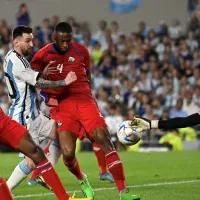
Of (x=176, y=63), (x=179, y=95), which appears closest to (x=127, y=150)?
(x=179, y=95)

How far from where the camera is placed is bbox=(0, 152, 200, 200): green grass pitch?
32.0 ft

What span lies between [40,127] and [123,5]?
1639 cm

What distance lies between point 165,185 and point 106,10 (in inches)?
617

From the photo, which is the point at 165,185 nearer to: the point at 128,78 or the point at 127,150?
the point at 127,150

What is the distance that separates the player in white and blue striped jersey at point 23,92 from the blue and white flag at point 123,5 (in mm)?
16141

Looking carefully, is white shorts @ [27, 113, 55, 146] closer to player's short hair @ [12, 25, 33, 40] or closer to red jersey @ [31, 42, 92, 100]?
red jersey @ [31, 42, 92, 100]

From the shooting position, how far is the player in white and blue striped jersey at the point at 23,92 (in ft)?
30.3

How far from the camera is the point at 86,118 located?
9594mm

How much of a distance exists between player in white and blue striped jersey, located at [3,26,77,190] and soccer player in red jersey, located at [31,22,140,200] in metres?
0.24

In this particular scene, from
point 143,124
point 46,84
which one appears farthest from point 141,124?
point 46,84

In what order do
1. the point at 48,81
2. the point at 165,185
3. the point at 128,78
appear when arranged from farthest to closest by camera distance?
the point at 128,78 < the point at 165,185 < the point at 48,81

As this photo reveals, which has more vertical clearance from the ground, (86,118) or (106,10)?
(86,118)

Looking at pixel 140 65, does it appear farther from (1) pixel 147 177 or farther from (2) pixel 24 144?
(2) pixel 24 144

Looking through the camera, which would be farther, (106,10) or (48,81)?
(106,10)
